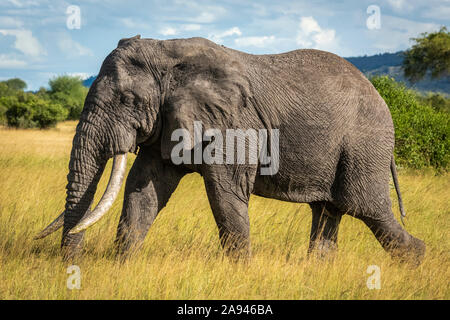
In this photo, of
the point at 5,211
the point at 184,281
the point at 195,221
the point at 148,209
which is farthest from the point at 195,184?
the point at 184,281

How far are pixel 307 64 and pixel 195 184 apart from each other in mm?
5258

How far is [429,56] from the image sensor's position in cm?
3353

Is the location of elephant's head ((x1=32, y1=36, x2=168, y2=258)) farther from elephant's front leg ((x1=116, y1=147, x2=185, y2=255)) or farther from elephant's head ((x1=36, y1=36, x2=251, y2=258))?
elephant's front leg ((x1=116, y1=147, x2=185, y2=255))

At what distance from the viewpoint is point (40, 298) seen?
14.3 feet

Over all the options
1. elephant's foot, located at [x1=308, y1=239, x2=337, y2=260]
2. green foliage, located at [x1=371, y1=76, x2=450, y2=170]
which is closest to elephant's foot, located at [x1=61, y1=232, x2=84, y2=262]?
elephant's foot, located at [x1=308, y1=239, x2=337, y2=260]

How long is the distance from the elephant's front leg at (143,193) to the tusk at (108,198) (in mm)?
449

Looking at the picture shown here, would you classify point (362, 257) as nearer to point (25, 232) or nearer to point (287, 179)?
point (287, 179)

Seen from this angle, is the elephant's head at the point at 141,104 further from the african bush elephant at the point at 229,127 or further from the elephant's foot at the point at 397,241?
the elephant's foot at the point at 397,241

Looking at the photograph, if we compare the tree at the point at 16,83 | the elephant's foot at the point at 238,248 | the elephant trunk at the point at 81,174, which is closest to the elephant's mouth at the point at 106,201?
the elephant trunk at the point at 81,174

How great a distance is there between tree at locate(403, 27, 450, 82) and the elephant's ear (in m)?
30.7

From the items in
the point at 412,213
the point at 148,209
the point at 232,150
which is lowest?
the point at 412,213

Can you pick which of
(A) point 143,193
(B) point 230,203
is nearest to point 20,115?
(A) point 143,193

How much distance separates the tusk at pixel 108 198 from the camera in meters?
4.70

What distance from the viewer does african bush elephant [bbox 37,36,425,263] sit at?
495cm
